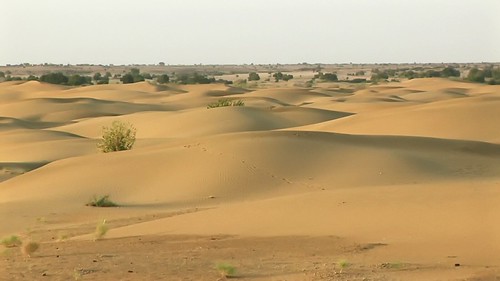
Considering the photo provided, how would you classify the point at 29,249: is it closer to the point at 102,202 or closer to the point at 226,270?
the point at 226,270

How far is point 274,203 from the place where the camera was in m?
16.8

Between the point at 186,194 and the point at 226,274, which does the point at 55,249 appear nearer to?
the point at 226,274

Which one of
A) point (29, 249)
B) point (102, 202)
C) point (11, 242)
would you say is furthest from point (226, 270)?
point (102, 202)

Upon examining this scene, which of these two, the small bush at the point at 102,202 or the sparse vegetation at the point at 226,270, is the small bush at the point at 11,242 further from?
the small bush at the point at 102,202

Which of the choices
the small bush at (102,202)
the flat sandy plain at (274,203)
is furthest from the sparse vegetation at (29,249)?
the small bush at (102,202)

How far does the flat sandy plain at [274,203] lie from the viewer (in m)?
10.8

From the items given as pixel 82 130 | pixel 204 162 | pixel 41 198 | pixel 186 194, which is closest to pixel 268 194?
pixel 186 194

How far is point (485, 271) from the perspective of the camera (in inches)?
395

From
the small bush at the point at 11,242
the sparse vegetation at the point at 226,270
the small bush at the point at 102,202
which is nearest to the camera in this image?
the sparse vegetation at the point at 226,270

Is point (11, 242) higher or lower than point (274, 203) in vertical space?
higher

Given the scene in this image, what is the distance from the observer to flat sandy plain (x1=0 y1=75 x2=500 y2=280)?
10.8m

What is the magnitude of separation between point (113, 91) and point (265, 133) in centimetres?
5246

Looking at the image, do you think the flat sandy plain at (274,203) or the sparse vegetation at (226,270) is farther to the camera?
the flat sandy plain at (274,203)

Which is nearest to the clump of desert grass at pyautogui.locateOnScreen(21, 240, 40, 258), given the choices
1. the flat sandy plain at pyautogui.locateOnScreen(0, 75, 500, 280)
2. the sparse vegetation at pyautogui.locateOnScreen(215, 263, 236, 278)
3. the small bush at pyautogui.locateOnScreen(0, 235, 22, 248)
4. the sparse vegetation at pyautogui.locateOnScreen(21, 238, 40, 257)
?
the sparse vegetation at pyautogui.locateOnScreen(21, 238, 40, 257)
